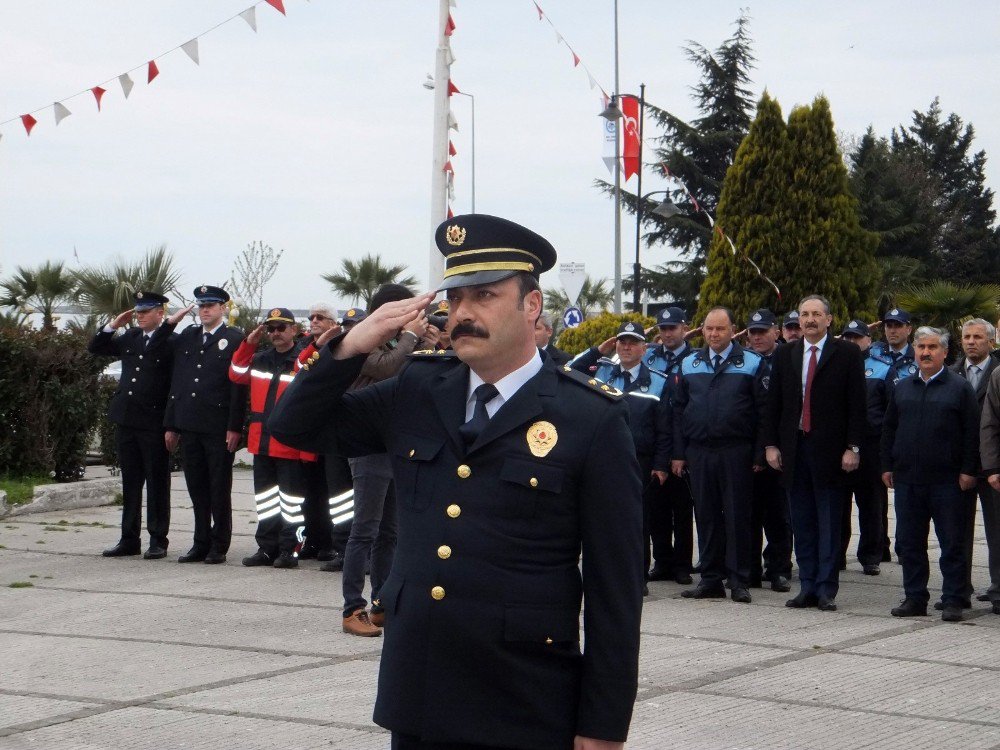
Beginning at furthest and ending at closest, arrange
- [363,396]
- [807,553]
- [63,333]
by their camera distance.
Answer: [63,333]
[807,553]
[363,396]

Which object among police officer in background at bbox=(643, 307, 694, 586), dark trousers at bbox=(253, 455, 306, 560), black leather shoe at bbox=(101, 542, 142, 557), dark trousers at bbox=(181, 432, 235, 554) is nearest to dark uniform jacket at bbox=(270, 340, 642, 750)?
police officer in background at bbox=(643, 307, 694, 586)

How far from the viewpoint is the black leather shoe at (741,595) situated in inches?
379

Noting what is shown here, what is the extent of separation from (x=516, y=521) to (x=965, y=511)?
23.2 feet

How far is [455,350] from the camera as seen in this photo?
10.4ft

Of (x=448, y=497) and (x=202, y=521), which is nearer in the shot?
(x=448, y=497)

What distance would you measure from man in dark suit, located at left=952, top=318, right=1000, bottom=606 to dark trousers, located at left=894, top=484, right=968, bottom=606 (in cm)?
11

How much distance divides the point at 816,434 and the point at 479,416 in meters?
6.71

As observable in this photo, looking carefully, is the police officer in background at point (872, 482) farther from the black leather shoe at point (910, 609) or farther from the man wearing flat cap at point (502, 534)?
the man wearing flat cap at point (502, 534)

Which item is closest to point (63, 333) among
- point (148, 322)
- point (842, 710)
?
point (148, 322)

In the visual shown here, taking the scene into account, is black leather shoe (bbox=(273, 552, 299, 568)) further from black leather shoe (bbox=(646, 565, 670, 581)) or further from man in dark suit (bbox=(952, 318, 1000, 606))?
man in dark suit (bbox=(952, 318, 1000, 606))

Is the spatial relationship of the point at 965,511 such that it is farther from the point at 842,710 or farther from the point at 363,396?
the point at 363,396

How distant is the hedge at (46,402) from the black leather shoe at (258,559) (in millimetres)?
4530

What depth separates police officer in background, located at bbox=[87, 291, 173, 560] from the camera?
36.8ft

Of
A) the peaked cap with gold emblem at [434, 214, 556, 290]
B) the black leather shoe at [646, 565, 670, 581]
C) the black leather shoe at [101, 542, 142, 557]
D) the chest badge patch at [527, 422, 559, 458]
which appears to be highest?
the peaked cap with gold emblem at [434, 214, 556, 290]
